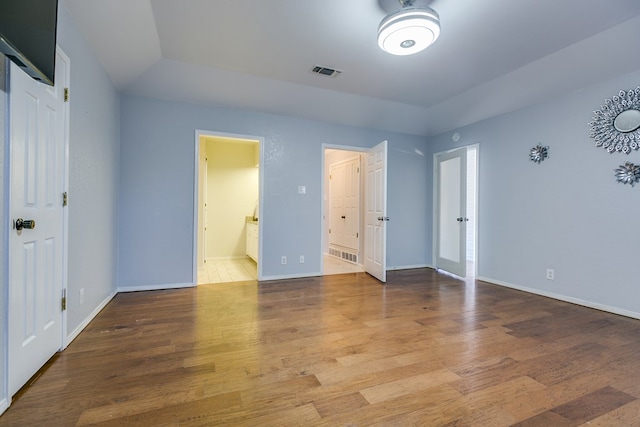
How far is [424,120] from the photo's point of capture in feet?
16.3

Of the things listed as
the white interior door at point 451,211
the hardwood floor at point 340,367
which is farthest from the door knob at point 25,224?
the white interior door at point 451,211

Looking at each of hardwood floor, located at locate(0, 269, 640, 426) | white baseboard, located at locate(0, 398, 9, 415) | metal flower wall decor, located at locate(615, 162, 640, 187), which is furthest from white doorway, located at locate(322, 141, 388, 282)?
white baseboard, located at locate(0, 398, 9, 415)

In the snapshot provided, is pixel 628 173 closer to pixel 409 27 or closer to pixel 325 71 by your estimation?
pixel 409 27

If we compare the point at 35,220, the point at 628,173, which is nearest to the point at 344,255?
the point at 628,173

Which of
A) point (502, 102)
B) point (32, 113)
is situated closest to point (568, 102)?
point (502, 102)

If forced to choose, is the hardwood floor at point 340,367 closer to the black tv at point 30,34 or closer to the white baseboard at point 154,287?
the white baseboard at point 154,287

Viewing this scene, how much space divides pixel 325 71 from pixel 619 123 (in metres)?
3.21

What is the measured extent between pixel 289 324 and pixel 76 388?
151cm

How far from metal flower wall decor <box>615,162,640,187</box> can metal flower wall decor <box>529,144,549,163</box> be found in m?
0.75

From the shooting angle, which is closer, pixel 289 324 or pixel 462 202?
pixel 289 324

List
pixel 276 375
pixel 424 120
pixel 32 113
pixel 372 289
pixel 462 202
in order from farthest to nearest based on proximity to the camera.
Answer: pixel 424 120, pixel 462 202, pixel 372 289, pixel 276 375, pixel 32 113

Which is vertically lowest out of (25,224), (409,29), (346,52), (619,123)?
(25,224)

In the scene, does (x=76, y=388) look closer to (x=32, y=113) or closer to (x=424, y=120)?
(x=32, y=113)

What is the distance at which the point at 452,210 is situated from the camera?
4828 mm
